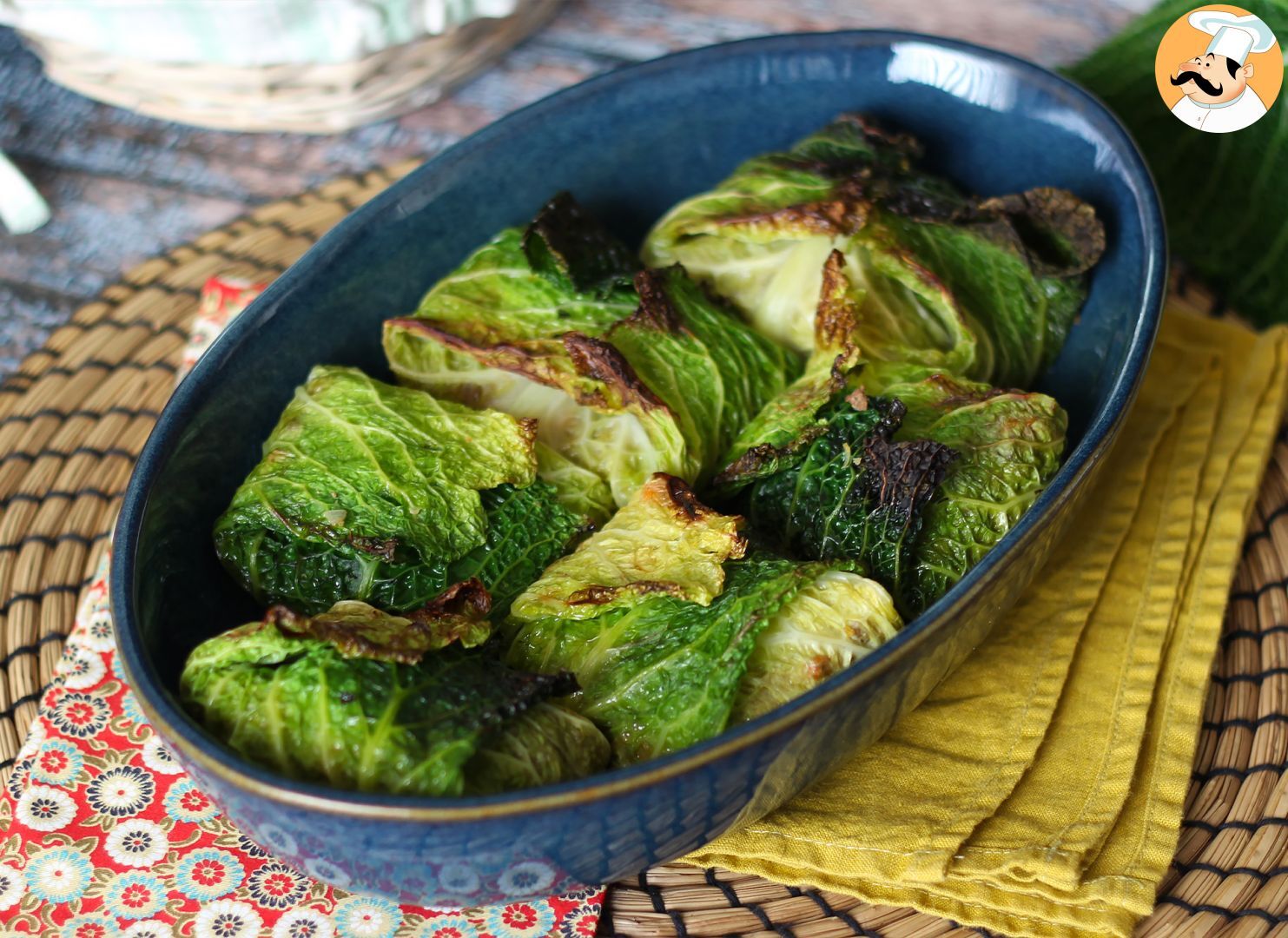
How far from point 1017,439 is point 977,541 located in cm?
27

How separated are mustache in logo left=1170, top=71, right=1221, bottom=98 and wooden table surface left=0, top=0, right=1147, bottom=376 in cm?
156

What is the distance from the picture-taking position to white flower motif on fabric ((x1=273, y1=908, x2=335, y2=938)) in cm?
238

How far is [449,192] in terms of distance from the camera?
3295 millimetres

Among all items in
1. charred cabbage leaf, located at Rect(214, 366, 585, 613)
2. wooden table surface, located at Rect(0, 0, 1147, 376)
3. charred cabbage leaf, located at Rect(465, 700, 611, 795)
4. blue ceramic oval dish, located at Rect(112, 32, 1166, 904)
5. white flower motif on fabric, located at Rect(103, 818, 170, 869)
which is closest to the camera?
blue ceramic oval dish, located at Rect(112, 32, 1166, 904)

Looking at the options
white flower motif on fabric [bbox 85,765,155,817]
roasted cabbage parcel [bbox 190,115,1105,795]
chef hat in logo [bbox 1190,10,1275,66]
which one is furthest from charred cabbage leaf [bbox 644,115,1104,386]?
white flower motif on fabric [bbox 85,765,155,817]

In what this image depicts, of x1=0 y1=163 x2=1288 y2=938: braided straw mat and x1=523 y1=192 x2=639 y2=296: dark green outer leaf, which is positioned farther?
x1=523 y1=192 x2=639 y2=296: dark green outer leaf

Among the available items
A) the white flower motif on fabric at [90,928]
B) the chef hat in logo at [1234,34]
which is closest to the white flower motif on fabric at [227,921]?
the white flower motif on fabric at [90,928]

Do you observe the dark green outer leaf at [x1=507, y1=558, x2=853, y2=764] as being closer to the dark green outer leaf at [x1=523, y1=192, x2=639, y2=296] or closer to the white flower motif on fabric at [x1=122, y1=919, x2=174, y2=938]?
the white flower motif on fabric at [x1=122, y1=919, x2=174, y2=938]

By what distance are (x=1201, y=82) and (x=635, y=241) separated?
165cm

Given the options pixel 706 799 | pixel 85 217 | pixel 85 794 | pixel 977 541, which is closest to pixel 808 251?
pixel 977 541

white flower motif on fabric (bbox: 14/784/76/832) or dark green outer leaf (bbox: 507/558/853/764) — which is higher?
dark green outer leaf (bbox: 507/558/853/764)

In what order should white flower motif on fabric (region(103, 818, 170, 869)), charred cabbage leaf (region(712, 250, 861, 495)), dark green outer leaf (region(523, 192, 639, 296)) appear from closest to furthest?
white flower motif on fabric (region(103, 818, 170, 869))
charred cabbage leaf (region(712, 250, 861, 495))
dark green outer leaf (region(523, 192, 639, 296))

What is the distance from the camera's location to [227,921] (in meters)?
2.38

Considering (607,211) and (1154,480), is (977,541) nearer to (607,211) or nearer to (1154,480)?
(1154,480)
